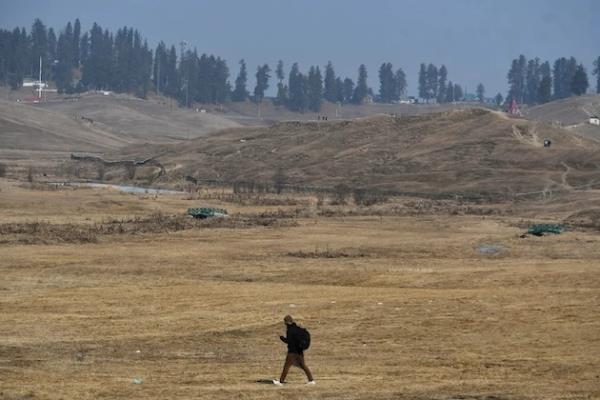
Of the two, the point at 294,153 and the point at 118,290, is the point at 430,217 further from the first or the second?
the point at 294,153

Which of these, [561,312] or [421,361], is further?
[561,312]

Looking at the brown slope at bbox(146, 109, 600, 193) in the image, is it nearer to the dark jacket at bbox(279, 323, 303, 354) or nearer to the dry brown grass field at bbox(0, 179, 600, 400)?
the dry brown grass field at bbox(0, 179, 600, 400)

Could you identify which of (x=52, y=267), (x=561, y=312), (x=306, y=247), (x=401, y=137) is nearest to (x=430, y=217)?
(x=306, y=247)

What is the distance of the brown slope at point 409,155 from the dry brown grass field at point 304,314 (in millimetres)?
45802

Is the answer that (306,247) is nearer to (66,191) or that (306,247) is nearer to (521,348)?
(521,348)

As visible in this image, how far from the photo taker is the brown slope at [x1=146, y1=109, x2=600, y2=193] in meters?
115

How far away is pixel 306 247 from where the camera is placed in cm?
6172

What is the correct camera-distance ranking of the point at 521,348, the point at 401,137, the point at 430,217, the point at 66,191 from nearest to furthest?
the point at 521,348 → the point at 430,217 → the point at 66,191 → the point at 401,137

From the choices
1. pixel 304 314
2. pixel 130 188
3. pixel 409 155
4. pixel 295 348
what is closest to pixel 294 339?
pixel 295 348

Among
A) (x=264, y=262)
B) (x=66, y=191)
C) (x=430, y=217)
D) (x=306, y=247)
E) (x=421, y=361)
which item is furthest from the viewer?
(x=66, y=191)

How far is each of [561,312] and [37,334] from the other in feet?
48.8

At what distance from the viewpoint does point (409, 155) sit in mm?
134000

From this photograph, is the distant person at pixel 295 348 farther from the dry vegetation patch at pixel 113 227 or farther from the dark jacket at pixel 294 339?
the dry vegetation patch at pixel 113 227

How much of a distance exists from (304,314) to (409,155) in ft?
318
